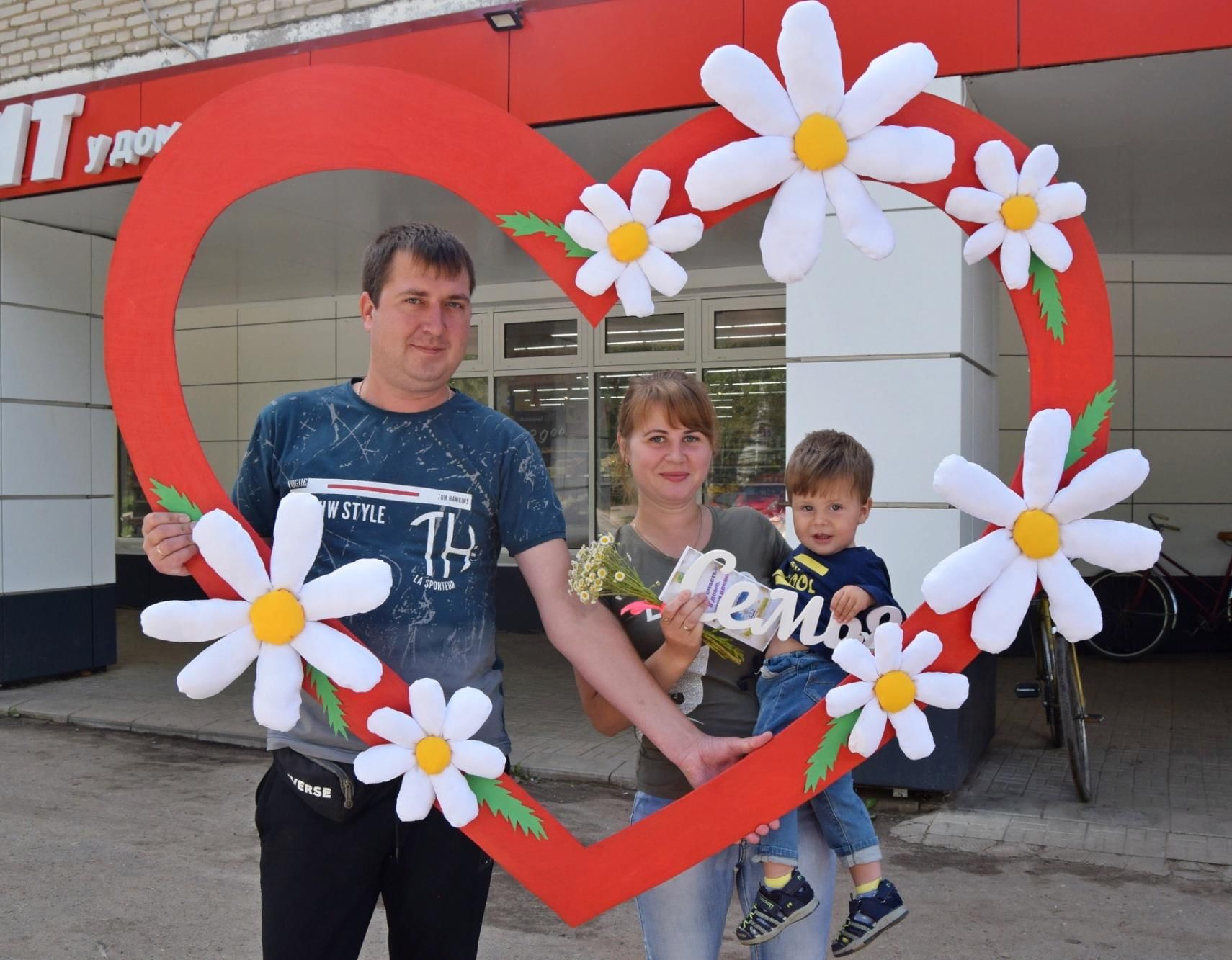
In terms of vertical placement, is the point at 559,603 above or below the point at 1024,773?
above

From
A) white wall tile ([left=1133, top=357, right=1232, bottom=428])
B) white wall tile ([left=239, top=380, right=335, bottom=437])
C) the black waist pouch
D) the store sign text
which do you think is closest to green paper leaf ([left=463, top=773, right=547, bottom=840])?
the black waist pouch

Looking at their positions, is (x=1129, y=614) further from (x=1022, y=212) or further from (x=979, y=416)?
(x=1022, y=212)

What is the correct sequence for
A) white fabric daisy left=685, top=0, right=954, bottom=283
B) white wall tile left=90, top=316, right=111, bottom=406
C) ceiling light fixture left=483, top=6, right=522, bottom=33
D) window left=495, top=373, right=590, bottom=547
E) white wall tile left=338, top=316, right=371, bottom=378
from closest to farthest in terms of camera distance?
1. white fabric daisy left=685, top=0, right=954, bottom=283
2. ceiling light fixture left=483, top=6, right=522, bottom=33
3. white wall tile left=90, top=316, right=111, bottom=406
4. window left=495, top=373, right=590, bottom=547
5. white wall tile left=338, top=316, right=371, bottom=378

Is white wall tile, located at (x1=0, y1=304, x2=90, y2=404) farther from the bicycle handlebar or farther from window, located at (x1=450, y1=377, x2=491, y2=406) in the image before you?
the bicycle handlebar

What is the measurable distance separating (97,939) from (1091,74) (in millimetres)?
5213

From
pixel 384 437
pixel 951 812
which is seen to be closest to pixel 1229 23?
pixel 951 812

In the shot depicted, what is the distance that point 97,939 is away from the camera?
157 inches

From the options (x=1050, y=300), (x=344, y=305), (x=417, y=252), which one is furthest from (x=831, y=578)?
(x=344, y=305)

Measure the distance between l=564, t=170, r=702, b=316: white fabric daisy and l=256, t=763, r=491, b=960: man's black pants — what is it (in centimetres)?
100

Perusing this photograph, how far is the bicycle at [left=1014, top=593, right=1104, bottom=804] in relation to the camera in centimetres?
541

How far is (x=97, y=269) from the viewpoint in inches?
340

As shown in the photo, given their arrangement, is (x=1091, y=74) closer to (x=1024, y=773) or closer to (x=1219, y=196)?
(x=1219, y=196)

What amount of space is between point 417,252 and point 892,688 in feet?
3.69

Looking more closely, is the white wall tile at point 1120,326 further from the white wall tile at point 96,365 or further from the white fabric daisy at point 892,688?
the white fabric daisy at point 892,688
